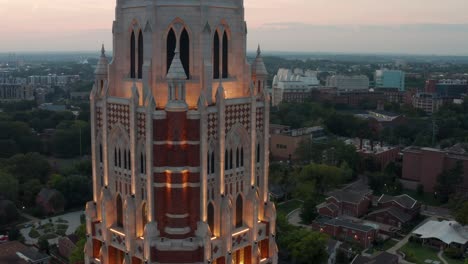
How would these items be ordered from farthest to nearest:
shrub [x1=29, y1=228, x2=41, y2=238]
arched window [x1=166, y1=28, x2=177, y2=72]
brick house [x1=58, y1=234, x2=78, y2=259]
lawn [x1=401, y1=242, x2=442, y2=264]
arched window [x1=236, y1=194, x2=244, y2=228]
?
1. shrub [x1=29, y1=228, x2=41, y2=238]
2. lawn [x1=401, y1=242, x2=442, y2=264]
3. brick house [x1=58, y1=234, x2=78, y2=259]
4. arched window [x1=236, y1=194, x2=244, y2=228]
5. arched window [x1=166, y1=28, x2=177, y2=72]

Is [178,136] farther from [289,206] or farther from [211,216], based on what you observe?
[289,206]

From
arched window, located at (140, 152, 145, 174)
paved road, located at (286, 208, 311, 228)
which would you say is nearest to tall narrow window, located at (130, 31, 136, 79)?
arched window, located at (140, 152, 145, 174)

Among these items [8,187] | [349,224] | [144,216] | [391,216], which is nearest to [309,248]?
[349,224]

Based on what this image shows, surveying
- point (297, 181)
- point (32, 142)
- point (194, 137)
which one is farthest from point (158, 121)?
point (32, 142)

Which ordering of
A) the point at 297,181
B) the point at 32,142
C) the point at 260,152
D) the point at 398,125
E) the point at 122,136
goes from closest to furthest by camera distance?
the point at 122,136 → the point at 260,152 → the point at 297,181 → the point at 32,142 → the point at 398,125

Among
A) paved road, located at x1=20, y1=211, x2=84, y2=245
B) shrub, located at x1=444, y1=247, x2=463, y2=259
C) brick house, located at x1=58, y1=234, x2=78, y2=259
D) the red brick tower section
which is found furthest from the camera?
paved road, located at x1=20, y1=211, x2=84, y2=245

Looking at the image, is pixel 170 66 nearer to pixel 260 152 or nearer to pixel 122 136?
pixel 122 136

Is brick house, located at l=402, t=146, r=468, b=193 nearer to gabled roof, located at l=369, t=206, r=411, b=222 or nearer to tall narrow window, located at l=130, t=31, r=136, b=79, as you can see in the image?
gabled roof, located at l=369, t=206, r=411, b=222
